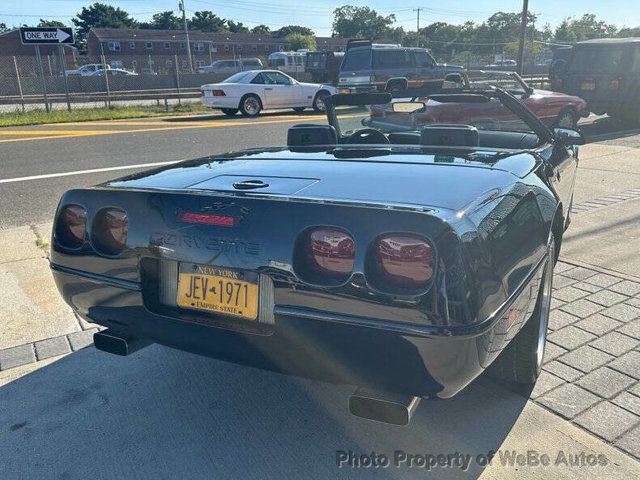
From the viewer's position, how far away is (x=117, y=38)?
6888cm

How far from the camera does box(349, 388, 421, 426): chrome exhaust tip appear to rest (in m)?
1.89

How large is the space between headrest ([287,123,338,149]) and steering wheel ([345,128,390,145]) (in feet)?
0.46

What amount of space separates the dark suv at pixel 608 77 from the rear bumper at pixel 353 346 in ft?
41.6

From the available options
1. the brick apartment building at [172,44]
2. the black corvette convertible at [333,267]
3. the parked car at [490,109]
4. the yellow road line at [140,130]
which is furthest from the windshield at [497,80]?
the brick apartment building at [172,44]

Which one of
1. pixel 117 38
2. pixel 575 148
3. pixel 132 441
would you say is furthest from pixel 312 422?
pixel 117 38

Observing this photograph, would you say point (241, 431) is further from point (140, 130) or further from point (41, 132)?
point (41, 132)

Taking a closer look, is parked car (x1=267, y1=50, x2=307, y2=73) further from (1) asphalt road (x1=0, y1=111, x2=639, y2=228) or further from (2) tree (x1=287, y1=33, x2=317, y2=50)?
(2) tree (x1=287, y1=33, x2=317, y2=50)

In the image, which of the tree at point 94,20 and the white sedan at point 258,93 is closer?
the white sedan at point 258,93

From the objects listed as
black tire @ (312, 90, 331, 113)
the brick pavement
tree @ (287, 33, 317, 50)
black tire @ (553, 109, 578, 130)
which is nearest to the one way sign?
black tire @ (312, 90, 331, 113)

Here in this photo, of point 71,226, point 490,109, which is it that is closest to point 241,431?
point 71,226

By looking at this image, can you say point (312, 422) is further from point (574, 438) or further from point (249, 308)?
point (574, 438)

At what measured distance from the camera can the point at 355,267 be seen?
1846 mm

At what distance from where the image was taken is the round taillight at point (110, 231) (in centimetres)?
231

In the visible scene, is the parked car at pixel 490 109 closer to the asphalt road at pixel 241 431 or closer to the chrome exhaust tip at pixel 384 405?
the asphalt road at pixel 241 431
